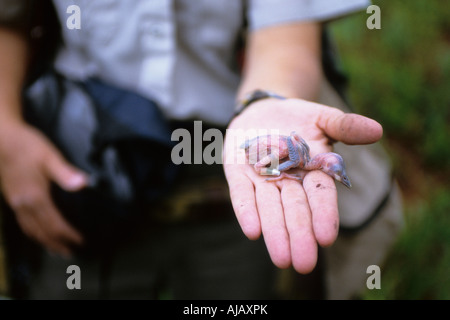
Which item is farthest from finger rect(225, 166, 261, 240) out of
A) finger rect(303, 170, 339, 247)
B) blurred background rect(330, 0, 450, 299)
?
blurred background rect(330, 0, 450, 299)

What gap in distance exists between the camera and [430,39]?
252cm

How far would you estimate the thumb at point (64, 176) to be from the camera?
3.94ft

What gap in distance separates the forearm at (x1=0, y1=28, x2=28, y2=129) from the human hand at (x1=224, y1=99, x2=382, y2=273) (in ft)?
2.23

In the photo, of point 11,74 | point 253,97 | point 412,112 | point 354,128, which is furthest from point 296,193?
point 412,112

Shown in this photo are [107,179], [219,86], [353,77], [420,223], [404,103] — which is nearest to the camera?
[107,179]

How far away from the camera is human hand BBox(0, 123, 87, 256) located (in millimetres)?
1209

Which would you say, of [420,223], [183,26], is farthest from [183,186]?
[420,223]

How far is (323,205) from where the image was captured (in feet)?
2.58

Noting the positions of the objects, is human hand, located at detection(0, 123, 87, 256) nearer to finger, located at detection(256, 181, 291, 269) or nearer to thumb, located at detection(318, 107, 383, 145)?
finger, located at detection(256, 181, 291, 269)

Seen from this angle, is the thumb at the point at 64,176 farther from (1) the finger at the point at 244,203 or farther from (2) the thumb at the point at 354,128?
(2) the thumb at the point at 354,128

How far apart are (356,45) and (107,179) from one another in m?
1.92

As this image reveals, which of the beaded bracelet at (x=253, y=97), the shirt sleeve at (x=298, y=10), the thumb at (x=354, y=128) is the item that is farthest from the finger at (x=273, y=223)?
the shirt sleeve at (x=298, y=10)

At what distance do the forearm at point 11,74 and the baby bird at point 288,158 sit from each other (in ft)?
2.46

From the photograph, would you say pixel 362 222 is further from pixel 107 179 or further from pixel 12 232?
pixel 12 232
